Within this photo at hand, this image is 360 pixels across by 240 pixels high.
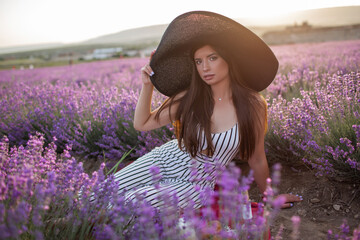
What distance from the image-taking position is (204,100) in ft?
7.64

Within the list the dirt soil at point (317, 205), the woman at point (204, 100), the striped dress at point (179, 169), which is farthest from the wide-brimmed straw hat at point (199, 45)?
the dirt soil at point (317, 205)

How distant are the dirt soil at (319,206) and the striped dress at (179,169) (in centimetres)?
62

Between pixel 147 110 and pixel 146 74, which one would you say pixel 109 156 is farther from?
pixel 146 74

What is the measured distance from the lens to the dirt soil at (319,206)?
2.18m

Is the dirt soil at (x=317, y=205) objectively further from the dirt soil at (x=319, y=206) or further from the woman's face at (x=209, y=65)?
the woman's face at (x=209, y=65)

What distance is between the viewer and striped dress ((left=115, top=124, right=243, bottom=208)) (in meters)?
2.21

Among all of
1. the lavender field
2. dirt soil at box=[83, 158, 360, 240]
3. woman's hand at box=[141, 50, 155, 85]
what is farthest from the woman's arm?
dirt soil at box=[83, 158, 360, 240]

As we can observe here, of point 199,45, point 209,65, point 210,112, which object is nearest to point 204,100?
point 210,112

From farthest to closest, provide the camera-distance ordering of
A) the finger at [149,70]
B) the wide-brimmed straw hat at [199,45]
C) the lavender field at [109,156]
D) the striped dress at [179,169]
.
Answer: the finger at [149,70]
the striped dress at [179,169]
the wide-brimmed straw hat at [199,45]
the lavender field at [109,156]

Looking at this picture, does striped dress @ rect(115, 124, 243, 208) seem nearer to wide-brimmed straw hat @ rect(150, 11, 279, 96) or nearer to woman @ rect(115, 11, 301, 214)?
woman @ rect(115, 11, 301, 214)

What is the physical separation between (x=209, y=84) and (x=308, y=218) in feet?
4.00

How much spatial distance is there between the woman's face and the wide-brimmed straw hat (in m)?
0.06

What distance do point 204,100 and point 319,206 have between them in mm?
1195

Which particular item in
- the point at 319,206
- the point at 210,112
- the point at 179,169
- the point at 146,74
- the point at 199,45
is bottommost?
the point at 319,206
